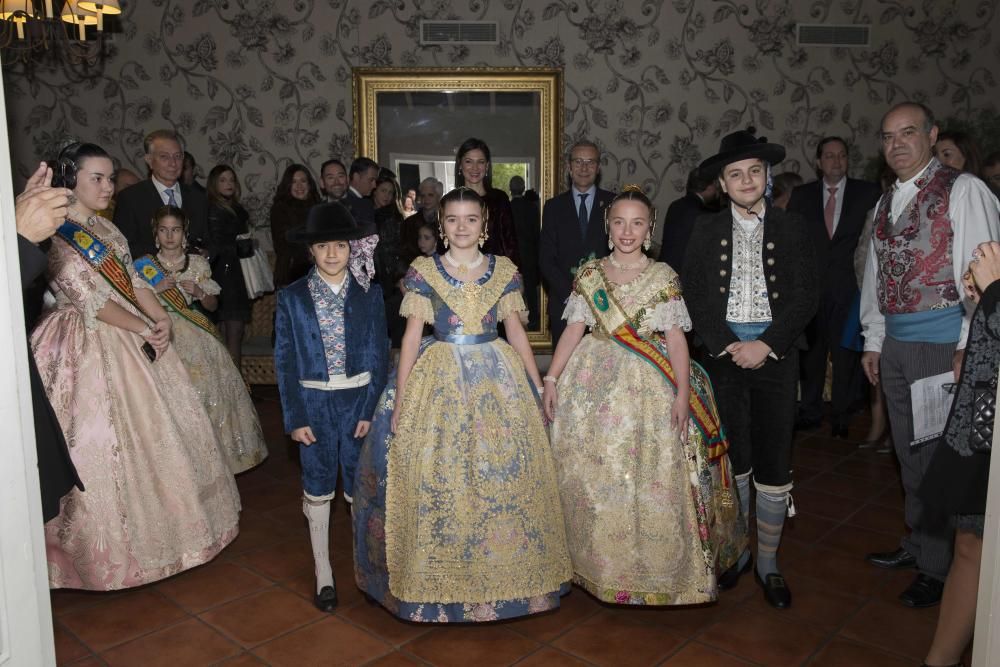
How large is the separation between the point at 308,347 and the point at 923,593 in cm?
244

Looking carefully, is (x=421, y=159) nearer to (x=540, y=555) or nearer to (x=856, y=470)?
(x=856, y=470)

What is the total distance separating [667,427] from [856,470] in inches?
87.7

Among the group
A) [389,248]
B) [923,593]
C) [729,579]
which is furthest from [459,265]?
[389,248]

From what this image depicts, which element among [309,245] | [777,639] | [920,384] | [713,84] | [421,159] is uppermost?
[713,84]

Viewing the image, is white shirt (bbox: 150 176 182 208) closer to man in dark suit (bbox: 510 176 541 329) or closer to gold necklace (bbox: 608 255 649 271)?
man in dark suit (bbox: 510 176 541 329)

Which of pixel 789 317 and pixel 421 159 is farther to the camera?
pixel 421 159

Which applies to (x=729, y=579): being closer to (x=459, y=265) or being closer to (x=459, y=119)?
(x=459, y=265)

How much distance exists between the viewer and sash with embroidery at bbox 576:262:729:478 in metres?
2.82

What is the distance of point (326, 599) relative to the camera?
9.67 ft

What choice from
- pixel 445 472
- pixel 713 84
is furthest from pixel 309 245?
pixel 713 84

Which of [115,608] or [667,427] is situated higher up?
[667,427]

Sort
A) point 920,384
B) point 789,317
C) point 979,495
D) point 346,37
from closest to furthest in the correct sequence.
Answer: point 979,495 < point 920,384 < point 789,317 < point 346,37

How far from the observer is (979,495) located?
1945mm

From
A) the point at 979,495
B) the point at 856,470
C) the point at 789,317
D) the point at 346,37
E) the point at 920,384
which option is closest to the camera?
the point at 979,495
